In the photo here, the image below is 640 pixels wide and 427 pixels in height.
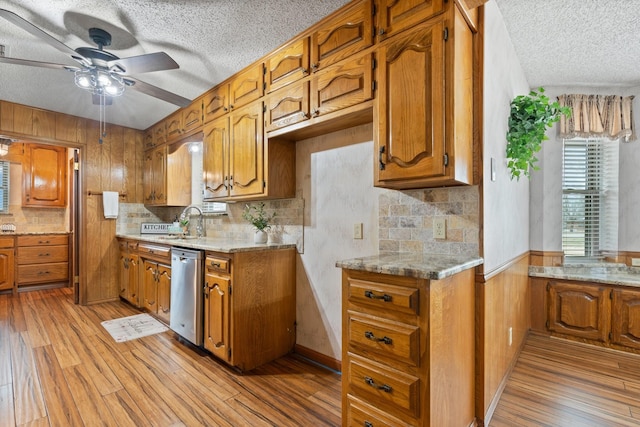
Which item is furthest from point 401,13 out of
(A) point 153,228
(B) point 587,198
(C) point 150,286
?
(A) point 153,228

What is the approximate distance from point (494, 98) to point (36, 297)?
19.9ft

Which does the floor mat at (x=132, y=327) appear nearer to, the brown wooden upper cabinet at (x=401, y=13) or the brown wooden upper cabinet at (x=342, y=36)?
the brown wooden upper cabinet at (x=342, y=36)

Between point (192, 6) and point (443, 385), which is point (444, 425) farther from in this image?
point (192, 6)

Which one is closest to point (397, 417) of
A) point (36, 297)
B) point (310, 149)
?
point (310, 149)

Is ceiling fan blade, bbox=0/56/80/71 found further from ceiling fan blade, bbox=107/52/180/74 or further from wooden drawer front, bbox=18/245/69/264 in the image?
wooden drawer front, bbox=18/245/69/264

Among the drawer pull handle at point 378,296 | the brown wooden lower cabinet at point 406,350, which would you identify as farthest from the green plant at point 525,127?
the drawer pull handle at point 378,296

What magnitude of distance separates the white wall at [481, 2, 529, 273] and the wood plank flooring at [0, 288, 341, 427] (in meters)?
1.42

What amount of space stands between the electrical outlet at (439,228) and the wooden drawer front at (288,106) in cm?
112

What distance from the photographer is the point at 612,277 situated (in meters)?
2.87

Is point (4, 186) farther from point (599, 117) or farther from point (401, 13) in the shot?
point (599, 117)

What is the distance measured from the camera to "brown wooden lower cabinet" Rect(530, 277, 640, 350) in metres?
2.73

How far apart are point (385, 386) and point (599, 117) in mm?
3539

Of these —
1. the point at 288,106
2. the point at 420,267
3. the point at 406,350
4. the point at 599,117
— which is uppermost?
the point at 599,117

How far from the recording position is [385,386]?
1.44 m
